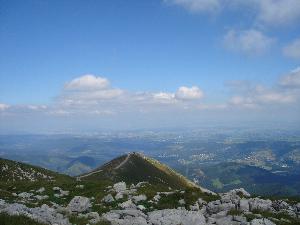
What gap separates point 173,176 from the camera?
152 metres

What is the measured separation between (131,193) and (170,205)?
6.62m

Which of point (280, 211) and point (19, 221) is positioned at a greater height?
point (19, 221)

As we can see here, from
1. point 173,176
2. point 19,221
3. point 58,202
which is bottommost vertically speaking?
point 173,176

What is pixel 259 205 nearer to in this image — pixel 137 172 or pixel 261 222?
pixel 261 222

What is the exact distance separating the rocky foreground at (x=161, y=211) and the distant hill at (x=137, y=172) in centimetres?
9378

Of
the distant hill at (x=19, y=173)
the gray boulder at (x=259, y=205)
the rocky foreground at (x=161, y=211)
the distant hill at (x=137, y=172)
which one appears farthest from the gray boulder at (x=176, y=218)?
the distant hill at (x=137, y=172)

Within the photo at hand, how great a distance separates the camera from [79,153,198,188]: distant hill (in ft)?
435

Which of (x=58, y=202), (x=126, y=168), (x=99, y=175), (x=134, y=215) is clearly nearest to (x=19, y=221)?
(x=134, y=215)

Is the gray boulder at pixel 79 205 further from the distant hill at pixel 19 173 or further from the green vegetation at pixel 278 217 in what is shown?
the distant hill at pixel 19 173

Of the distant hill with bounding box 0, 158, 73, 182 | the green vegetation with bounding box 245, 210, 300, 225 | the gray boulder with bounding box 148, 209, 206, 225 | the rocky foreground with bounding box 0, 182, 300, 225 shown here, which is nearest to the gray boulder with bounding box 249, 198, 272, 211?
the rocky foreground with bounding box 0, 182, 300, 225

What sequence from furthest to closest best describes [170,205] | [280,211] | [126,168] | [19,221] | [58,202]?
[126,168] → [58,202] → [170,205] → [280,211] → [19,221]

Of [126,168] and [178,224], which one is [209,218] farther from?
[126,168]

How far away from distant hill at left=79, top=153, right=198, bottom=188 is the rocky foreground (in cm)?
9378

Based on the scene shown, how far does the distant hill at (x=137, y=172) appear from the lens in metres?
132
